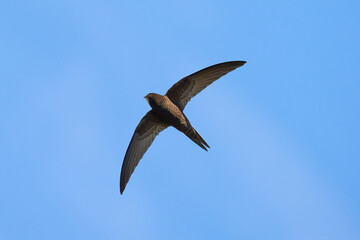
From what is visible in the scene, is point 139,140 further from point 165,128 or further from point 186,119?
point 186,119

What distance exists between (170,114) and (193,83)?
2.93 feet

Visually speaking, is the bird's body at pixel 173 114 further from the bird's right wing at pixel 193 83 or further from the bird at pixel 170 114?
the bird's right wing at pixel 193 83

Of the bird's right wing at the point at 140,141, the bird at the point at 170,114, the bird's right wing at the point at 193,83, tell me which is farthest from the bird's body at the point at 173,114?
the bird's right wing at the point at 140,141

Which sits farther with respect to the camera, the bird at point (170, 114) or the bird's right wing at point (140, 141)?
the bird's right wing at point (140, 141)

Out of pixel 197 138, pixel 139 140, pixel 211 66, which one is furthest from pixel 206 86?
pixel 139 140

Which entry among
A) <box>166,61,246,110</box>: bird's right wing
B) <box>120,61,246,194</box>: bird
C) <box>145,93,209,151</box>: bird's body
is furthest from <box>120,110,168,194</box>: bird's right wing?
<box>166,61,246,110</box>: bird's right wing

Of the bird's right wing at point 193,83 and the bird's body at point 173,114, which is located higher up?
the bird's right wing at point 193,83

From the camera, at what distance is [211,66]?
1101 cm

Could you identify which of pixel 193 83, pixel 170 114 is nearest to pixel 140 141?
pixel 170 114

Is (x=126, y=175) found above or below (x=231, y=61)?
below

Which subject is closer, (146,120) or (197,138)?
(197,138)

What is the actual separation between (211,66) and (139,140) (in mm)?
2526

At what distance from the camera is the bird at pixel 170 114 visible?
11008 mm

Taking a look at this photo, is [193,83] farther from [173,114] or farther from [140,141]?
[140,141]
